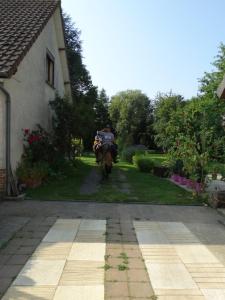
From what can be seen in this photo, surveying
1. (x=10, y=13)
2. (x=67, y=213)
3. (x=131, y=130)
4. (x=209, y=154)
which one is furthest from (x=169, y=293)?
(x=131, y=130)

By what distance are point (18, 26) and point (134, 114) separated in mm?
60302

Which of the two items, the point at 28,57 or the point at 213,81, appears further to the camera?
the point at 213,81

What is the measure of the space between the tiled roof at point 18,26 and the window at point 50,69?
5.56 ft

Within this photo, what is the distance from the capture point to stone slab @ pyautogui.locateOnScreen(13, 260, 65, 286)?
17.2 ft

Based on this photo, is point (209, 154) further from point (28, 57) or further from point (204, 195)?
point (28, 57)

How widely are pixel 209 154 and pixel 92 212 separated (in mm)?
4706

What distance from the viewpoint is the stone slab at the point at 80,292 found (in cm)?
476

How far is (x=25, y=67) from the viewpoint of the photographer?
14.1 m

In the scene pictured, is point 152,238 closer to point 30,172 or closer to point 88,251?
point 88,251

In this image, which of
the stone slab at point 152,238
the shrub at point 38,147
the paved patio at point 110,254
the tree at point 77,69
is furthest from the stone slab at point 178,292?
the tree at point 77,69

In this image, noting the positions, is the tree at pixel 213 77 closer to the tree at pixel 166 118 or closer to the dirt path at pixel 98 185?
the tree at pixel 166 118

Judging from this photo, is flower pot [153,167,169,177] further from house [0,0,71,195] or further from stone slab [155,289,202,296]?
stone slab [155,289,202,296]

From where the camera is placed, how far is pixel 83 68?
152ft

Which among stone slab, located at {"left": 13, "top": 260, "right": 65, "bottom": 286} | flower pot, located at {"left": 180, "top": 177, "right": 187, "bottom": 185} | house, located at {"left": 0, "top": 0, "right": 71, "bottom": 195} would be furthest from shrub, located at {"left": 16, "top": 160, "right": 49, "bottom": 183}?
stone slab, located at {"left": 13, "top": 260, "right": 65, "bottom": 286}
